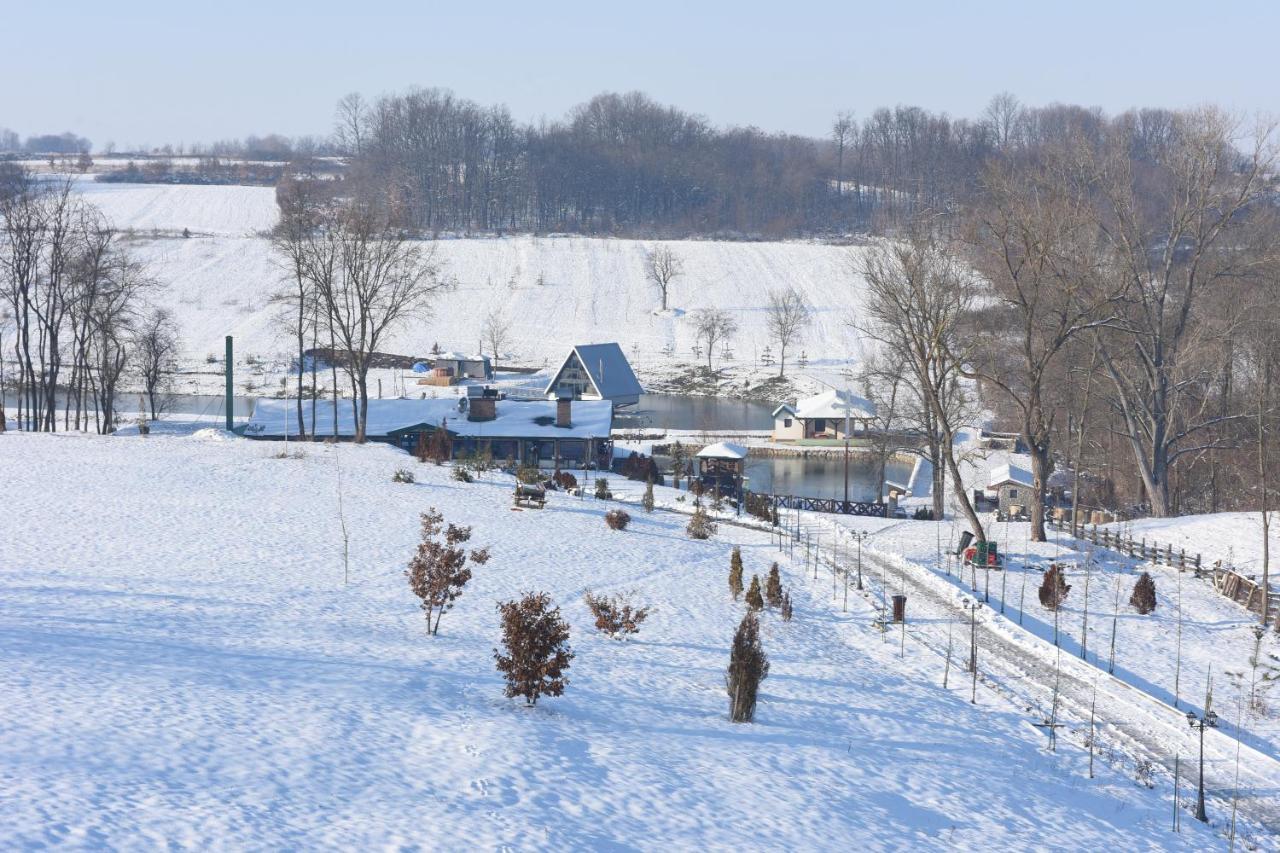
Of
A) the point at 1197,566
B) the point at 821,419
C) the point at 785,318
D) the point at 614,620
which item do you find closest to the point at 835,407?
the point at 821,419

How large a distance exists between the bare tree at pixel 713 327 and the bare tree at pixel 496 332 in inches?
636

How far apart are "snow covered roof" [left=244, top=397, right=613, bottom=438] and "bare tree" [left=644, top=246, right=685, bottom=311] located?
52179 millimetres

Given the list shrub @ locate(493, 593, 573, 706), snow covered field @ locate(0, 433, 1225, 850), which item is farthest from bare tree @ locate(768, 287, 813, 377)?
shrub @ locate(493, 593, 573, 706)

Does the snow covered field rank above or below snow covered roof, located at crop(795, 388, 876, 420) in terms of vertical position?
below

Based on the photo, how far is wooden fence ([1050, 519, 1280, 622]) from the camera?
2369cm

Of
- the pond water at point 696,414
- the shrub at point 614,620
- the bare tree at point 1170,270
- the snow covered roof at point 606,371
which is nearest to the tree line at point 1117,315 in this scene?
the bare tree at point 1170,270

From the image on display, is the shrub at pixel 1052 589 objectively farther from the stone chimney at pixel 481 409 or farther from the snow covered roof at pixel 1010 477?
the stone chimney at pixel 481 409

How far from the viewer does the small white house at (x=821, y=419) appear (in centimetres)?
5909

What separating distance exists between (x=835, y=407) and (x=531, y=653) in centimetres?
4689

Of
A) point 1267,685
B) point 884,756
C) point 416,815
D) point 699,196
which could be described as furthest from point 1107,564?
point 699,196

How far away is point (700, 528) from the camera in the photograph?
3083 centimetres

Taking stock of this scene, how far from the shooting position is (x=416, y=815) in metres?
10.3

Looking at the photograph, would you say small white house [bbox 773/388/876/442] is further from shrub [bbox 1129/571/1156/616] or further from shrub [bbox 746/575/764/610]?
shrub [bbox 746/575/764/610]

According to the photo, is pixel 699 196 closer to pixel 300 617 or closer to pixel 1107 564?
pixel 1107 564
